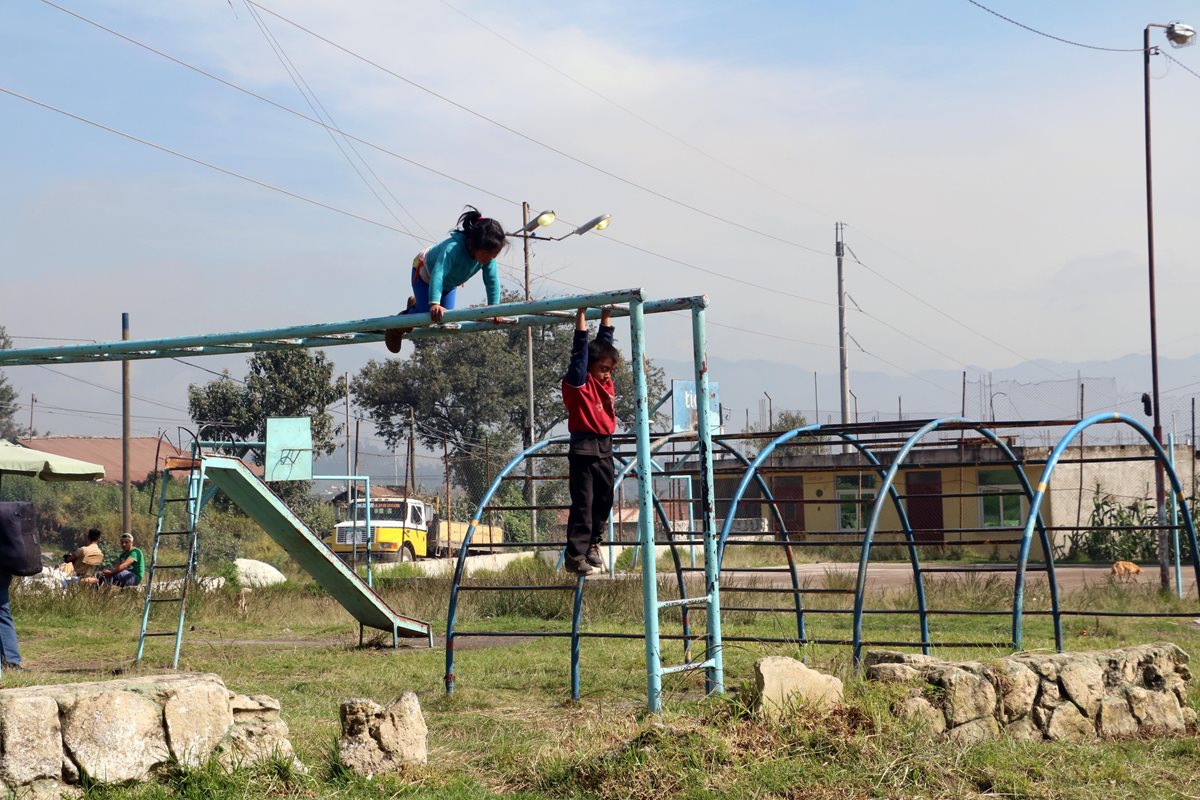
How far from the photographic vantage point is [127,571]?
17.4 m

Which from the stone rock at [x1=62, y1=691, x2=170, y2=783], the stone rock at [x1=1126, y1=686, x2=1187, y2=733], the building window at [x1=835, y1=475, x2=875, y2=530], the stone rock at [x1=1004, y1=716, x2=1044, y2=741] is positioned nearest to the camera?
the stone rock at [x1=62, y1=691, x2=170, y2=783]

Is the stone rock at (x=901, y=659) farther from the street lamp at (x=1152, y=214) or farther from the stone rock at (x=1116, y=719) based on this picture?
the street lamp at (x=1152, y=214)

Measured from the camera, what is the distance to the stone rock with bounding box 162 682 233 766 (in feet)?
18.2

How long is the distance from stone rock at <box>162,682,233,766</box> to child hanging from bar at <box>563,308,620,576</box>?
277 centimetres

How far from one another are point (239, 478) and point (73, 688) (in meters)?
5.94

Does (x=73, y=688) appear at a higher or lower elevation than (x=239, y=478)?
lower

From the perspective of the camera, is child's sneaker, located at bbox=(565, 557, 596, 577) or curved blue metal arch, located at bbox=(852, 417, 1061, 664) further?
curved blue metal arch, located at bbox=(852, 417, 1061, 664)

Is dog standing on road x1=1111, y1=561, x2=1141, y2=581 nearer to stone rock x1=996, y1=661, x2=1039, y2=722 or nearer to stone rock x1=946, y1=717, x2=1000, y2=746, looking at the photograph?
stone rock x1=996, y1=661, x2=1039, y2=722

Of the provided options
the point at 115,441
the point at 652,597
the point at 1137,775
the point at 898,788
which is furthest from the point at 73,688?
the point at 115,441

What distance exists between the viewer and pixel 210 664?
10961 mm

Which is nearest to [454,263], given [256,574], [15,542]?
[15,542]

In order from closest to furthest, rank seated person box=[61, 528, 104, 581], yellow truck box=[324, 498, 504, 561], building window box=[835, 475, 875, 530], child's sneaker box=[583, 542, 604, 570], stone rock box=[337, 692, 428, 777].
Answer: stone rock box=[337, 692, 428, 777] → child's sneaker box=[583, 542, 604, 570] → seated person box=[61, 528, 104, 581] → yellow truck box=[324, 498, 504, 561] → building window box=[835, 475, 875, 530]

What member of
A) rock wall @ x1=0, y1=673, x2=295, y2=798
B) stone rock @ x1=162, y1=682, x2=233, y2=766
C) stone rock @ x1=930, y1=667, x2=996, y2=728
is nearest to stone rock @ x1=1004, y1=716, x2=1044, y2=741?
stone rock @ x1=930, y1=667, x2=996, y2=728

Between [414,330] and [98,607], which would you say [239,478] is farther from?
[98,607]
